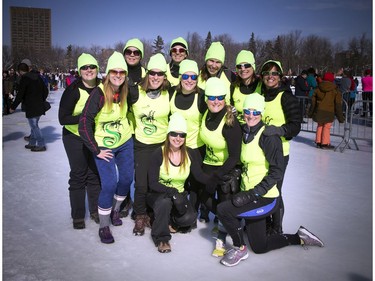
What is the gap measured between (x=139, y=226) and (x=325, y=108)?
619cm

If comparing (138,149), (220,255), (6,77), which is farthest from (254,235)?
(6,77)

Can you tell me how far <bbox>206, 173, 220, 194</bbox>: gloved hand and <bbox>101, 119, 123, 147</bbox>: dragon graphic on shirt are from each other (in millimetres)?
1028

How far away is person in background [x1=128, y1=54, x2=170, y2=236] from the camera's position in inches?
153

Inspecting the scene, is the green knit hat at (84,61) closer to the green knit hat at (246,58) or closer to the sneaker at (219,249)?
the green knit hat at (246,58)

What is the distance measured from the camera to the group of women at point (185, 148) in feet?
11.0

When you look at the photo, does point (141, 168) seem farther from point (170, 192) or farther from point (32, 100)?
point (32, 100)

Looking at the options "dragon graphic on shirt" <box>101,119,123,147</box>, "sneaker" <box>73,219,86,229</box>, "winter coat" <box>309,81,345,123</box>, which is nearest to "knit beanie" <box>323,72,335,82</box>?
"winter coat" <box>309,81,345,123</box>

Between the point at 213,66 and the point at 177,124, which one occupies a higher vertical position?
the point at 213,66

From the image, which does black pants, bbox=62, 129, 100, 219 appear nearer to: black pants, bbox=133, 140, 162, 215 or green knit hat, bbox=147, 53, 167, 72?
black pants, bbox=133, 140, 162, 215

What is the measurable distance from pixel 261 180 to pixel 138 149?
4.57 ft

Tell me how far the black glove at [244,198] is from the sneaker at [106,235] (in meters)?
1.34

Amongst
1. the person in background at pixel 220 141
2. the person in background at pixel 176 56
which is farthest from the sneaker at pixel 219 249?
the person in background at pixel 176 56

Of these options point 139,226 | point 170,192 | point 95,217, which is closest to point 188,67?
point 170,192

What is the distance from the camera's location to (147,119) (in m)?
3.91
